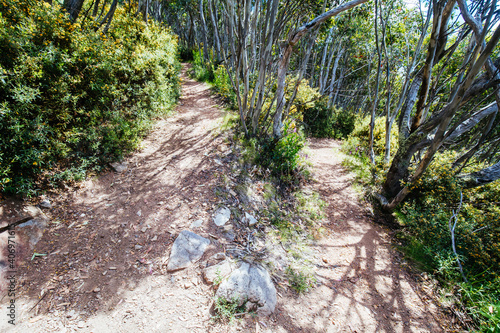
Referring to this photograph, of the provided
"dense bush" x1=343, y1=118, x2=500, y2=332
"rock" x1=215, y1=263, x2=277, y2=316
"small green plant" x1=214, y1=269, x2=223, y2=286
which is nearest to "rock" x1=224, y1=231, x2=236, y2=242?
"rock" x1=215, y1=263, x2=277, y2=316

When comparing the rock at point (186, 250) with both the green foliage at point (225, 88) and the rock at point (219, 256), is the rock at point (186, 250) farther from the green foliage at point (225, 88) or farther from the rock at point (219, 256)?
the green foliage at point (225, 88)

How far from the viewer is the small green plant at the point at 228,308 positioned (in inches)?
93.8

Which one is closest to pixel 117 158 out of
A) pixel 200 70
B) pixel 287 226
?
pixel 287 226

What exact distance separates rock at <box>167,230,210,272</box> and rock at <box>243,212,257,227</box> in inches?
37.0

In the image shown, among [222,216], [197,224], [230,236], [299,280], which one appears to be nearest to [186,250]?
[197,224]

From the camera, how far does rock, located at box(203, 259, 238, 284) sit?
8.89 feet

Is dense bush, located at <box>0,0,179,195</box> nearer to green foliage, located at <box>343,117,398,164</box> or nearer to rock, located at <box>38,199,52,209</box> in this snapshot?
rock, located at <box>38,199,52,209</box>

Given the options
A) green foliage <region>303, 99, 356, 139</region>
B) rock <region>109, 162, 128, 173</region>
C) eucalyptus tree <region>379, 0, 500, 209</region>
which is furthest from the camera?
green foliage <region>303, 99, 356, 139</region>

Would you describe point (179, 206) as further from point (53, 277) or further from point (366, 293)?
point (366, 293)

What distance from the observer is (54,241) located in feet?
9.54

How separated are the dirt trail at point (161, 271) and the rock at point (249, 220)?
67cm

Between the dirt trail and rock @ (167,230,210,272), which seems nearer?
the dirt trail

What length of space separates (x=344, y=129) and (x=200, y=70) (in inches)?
362

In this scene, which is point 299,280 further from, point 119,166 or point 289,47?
point 289,47
